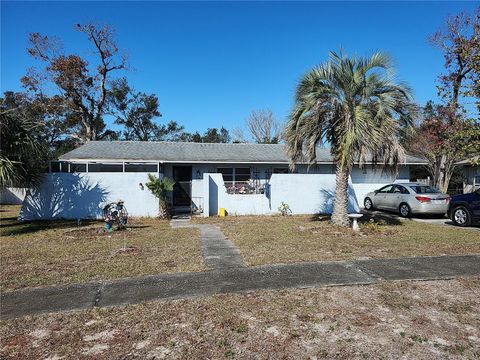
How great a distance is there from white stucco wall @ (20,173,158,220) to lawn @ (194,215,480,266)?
171 inches

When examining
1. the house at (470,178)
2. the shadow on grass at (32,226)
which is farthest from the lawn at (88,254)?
the house at (470,178)

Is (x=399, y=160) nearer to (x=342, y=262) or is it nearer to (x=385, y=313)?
(x=342, y=262)

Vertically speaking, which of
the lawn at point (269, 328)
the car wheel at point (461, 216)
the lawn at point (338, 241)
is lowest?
the lawn at point (269, 328)

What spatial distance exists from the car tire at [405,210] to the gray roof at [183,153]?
450 centimetres

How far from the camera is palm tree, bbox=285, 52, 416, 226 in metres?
10.5

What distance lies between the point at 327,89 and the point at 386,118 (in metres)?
1.99

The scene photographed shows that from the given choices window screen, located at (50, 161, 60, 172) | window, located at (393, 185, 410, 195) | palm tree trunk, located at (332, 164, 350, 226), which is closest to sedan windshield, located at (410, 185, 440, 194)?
window, located at (393, 185, 410, 195)

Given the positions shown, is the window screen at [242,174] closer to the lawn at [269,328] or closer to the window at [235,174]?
the window at [235,174]

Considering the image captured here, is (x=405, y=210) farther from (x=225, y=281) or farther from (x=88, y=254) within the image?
(x=88, y=254)

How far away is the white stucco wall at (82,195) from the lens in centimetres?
1464

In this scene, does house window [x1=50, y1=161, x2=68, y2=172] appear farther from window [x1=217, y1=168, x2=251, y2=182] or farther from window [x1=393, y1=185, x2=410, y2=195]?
window [x1=393, y1=185, x2=410, y2=195]

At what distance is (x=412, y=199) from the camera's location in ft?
47.8

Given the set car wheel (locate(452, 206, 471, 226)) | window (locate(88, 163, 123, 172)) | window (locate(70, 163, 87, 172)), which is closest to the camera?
car wheel (locate(452, 206, 471, 226))

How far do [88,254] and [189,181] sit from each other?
33.5 feet
